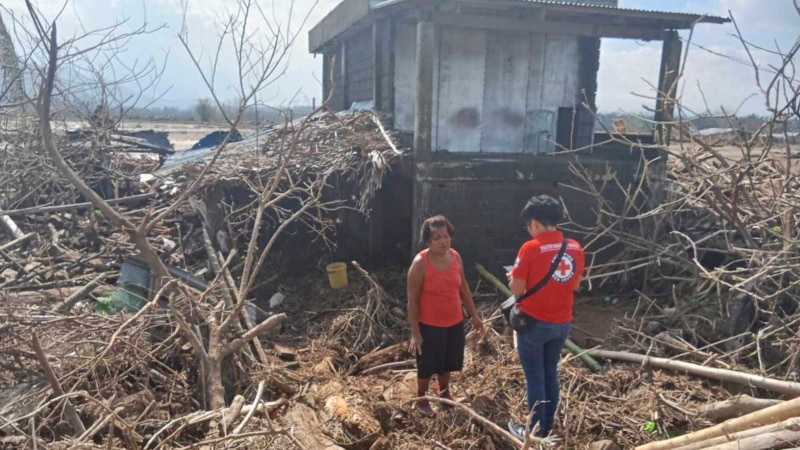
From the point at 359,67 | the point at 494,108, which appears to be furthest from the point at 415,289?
the point at 359,67

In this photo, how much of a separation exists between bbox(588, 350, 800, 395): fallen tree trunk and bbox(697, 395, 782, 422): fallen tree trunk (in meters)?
0.16

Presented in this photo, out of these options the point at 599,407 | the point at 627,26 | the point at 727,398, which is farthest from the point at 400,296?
the point at 627,26

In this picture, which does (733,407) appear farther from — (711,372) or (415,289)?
(415,289)

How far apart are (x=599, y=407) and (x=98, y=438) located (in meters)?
A: 3.62

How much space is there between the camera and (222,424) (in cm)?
318

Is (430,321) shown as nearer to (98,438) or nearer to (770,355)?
(98,438)

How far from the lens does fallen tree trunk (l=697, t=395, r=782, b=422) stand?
153 inches

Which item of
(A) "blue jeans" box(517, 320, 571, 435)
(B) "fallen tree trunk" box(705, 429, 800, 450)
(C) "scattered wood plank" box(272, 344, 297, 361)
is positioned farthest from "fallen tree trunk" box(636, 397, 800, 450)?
(C) "scattered wood plank" box(272, 344, 297, 361)

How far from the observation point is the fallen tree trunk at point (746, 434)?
9.04ft

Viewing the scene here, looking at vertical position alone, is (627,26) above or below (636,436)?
above

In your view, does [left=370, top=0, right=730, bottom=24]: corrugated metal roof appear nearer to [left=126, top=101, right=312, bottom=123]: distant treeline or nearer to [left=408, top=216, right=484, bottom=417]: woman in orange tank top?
[left=126, top=101, right=312, bottom=123]: distant treeline

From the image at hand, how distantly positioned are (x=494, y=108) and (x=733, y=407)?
5185 millimetres

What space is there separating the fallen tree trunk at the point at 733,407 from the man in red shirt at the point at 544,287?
4.57 feet

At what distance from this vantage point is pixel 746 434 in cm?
288
